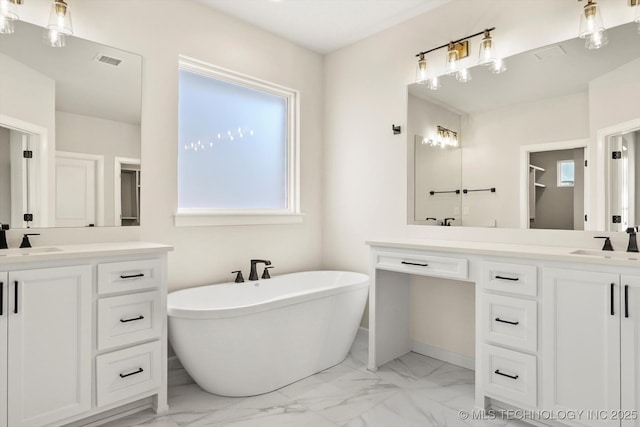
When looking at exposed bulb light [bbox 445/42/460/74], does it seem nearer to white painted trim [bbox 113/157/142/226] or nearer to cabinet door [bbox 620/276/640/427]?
cabinet door [bbox 620/276/640/427]

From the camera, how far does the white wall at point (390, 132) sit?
2326 millimetres

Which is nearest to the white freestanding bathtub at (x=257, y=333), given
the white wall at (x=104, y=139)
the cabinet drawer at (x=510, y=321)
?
the white wall at (x=104, y=139)

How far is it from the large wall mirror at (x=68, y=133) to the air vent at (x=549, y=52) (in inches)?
101

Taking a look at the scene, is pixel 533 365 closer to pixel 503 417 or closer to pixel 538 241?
pixel 503 417

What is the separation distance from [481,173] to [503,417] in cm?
152

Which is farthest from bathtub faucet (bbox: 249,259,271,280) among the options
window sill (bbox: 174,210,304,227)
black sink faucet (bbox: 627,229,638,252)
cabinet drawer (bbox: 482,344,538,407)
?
black sink faucet (bbox: 627,229,638,252)

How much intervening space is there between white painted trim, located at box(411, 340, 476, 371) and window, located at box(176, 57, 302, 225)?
1514mm

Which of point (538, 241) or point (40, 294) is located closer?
point (40, 294)

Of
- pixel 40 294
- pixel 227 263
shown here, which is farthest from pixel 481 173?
pixel 40 294

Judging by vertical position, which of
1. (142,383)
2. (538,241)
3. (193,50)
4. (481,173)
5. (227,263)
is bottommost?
(142,383)

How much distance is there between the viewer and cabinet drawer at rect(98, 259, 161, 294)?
1.89 m

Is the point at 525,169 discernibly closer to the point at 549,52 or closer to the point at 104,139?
the point at 549,52

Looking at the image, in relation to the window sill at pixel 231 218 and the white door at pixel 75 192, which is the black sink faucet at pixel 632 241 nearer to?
the window sill at pixel 231 218

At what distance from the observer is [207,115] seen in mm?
2969
